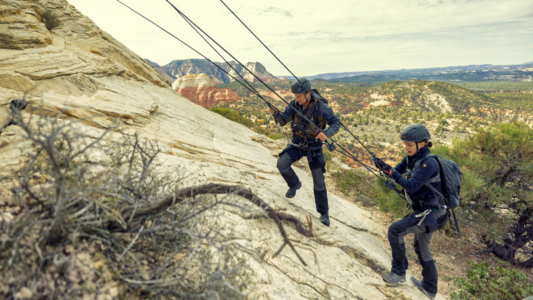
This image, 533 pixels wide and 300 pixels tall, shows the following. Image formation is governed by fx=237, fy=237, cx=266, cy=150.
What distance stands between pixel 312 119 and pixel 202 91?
105 metres

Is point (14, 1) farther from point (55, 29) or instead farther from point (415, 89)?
point (415, 89)

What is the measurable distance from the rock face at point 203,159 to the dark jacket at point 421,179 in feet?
5.56

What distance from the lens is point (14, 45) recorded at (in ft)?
19.9

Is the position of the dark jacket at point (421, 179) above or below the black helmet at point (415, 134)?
below

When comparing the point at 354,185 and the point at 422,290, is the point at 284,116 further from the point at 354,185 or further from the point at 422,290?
the point at 354,185

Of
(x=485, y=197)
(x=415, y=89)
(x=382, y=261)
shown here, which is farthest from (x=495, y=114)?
(x=382, y=261)

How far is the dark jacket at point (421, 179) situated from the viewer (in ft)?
12.5

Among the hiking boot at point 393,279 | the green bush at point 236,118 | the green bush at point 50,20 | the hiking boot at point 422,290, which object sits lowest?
the hiking boot at point 422,290

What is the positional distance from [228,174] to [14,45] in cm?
657

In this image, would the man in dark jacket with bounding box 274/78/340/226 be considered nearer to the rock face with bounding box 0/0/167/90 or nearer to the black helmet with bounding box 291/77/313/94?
the black helmet with bounding box 291/77/313/94

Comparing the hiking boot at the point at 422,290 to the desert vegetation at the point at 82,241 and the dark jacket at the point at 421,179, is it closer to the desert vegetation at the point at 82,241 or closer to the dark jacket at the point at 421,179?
the dark jacket at the point at 421,179

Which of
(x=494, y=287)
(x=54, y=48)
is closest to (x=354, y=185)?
(x=494, y=287)

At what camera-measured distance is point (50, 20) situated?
8812 millimetres

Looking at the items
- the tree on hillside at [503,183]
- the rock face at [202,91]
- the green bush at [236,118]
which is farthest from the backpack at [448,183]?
the rock face at [202,91]
